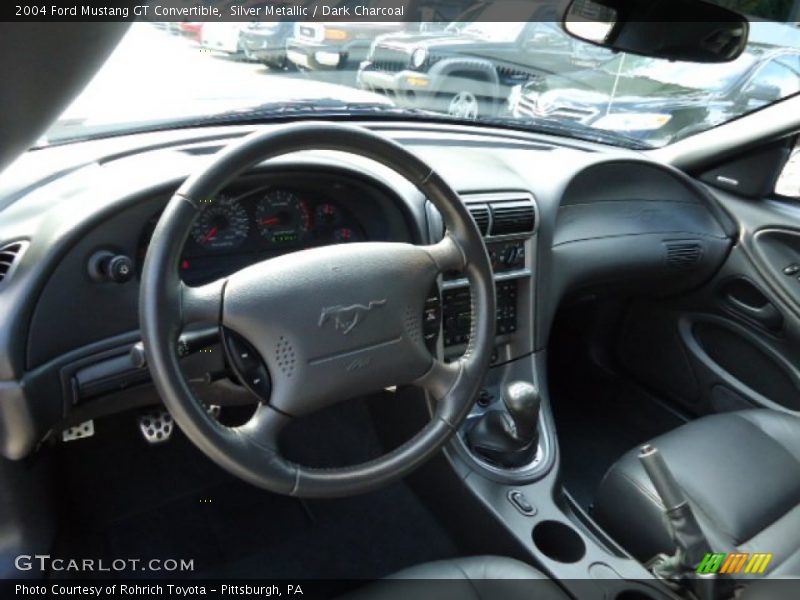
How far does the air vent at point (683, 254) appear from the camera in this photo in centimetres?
269

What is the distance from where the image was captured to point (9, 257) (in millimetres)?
1422

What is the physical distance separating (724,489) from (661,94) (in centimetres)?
194

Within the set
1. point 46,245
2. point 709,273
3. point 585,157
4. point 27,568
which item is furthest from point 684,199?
point 27,568

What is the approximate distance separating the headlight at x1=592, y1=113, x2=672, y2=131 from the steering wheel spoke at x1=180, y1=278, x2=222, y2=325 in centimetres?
216

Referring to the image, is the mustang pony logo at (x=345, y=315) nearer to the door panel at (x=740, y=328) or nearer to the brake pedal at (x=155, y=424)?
the brake pedal at (x=155, y=424)

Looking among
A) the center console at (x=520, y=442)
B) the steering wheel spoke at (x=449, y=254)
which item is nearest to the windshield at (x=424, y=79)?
the center console at (x=520, y=442)

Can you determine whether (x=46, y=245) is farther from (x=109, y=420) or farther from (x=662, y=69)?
(x=662, y=69)

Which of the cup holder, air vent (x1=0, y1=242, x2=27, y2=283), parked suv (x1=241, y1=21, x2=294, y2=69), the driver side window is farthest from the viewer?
the driver side window

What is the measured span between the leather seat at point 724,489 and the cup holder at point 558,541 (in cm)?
14

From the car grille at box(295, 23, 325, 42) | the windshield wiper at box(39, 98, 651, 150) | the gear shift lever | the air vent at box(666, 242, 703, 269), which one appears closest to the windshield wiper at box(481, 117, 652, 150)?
the windshield wiper at box(39, 98, 651, 150)

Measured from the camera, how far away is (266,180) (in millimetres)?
1694

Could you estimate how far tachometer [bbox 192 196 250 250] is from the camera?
1.71m

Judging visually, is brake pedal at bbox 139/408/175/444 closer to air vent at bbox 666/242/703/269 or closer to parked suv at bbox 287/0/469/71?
parked suv at bbox 287/0/469/71

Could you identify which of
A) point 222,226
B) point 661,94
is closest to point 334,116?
point 222,226
